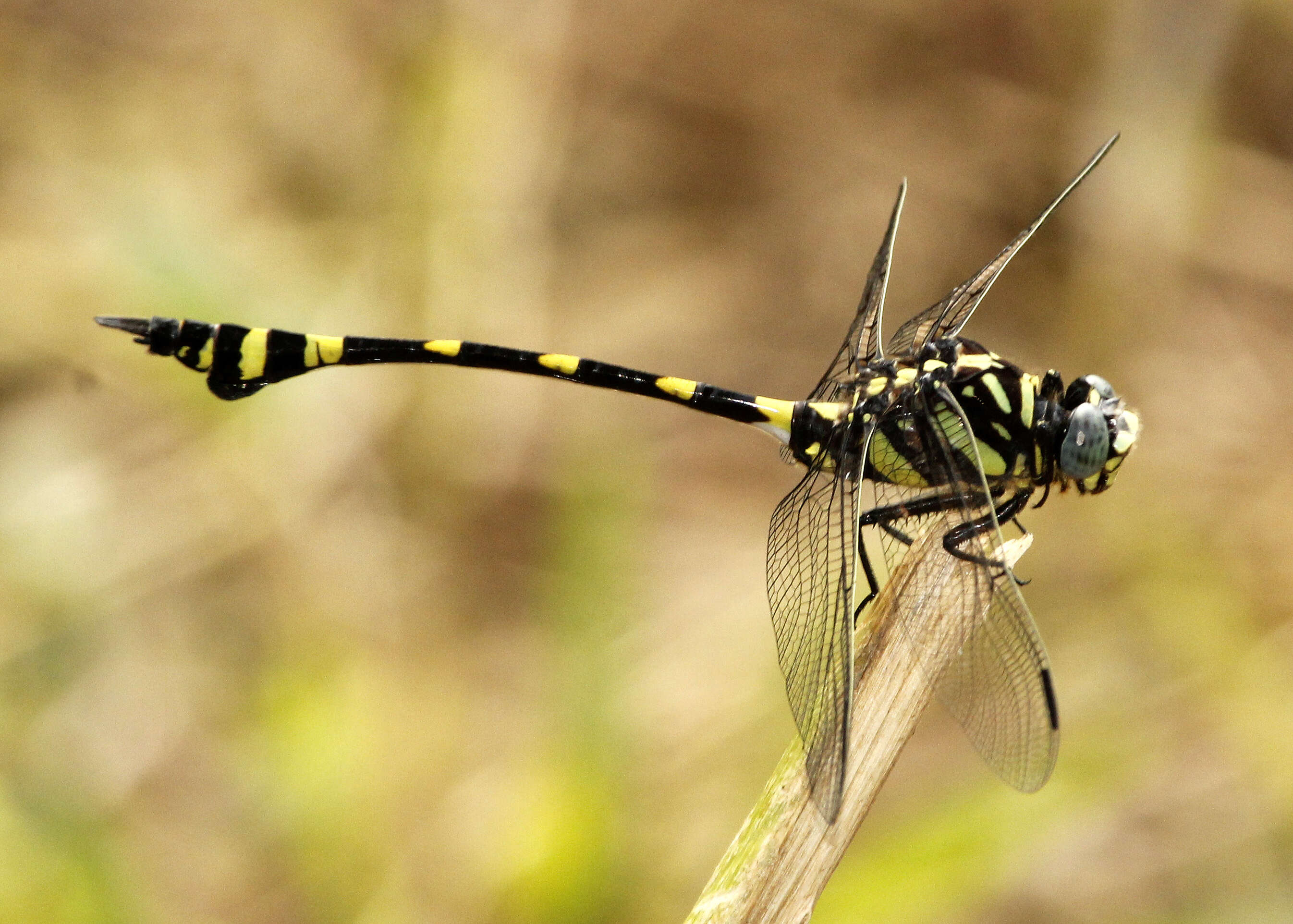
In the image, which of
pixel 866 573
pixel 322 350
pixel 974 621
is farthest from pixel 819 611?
pixel 322 350

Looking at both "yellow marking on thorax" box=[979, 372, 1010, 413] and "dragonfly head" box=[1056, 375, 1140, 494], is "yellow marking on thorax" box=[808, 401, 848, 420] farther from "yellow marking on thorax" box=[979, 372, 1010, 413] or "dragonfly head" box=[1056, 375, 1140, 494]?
"dragonfly head" box=[1056, 375, 1140, 494]

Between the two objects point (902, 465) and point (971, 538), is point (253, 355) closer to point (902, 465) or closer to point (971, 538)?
point (902, 465)

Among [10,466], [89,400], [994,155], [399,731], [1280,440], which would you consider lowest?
[399,731]

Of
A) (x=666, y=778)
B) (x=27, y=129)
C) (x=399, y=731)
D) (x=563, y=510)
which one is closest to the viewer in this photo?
(x=563, y=510)

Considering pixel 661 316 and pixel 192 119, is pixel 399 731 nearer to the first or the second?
pixel 661 316

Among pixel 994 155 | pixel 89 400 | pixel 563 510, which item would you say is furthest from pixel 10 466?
pixel 994 155

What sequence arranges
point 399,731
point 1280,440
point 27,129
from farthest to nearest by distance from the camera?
1. point 1280,440
2. point 27,129
3. point 399,731
